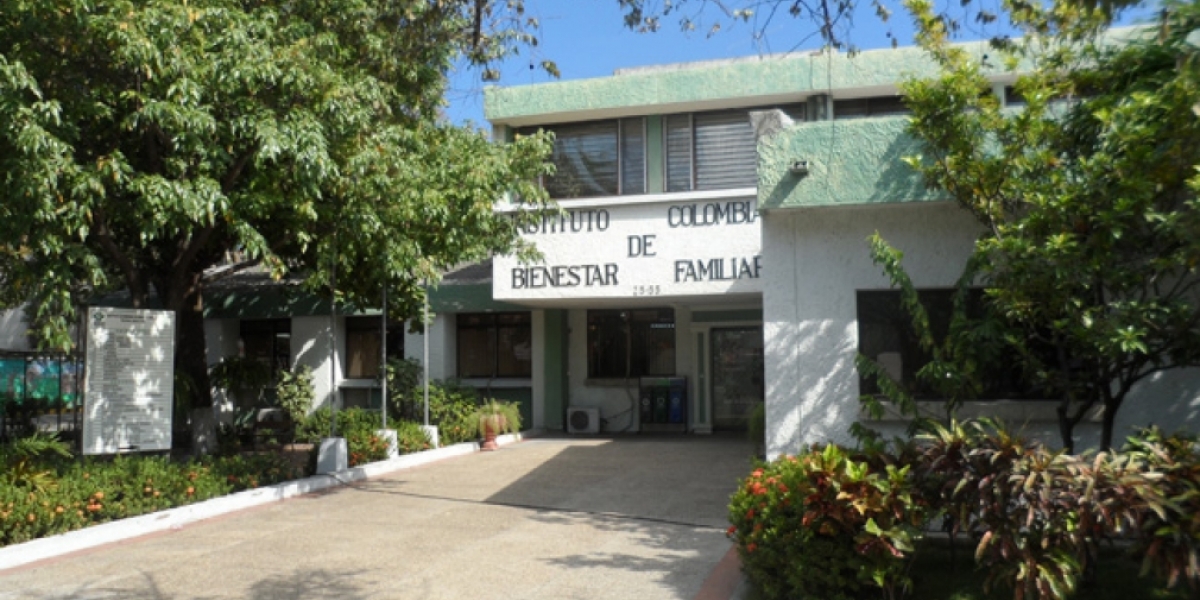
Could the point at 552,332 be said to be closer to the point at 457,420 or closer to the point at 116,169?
the point at 457,420

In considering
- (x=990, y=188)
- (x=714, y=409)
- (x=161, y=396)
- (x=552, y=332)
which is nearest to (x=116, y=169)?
(x=161, y=396)

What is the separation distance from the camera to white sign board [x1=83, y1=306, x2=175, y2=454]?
1162 centimetres

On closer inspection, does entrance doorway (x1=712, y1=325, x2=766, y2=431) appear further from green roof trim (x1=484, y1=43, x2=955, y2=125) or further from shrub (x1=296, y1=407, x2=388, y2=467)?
shrub (x1=296, y1=407, x2=388, y2=467)

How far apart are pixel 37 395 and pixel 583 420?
10.9 m

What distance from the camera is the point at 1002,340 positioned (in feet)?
27.5

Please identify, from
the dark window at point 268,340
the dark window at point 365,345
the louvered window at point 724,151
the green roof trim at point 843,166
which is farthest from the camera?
the dark window at point 268,340

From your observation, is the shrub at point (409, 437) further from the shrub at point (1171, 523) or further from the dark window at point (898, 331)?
the shrub at point (1171, 523)

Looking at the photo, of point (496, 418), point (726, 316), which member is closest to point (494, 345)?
point (496, 418)

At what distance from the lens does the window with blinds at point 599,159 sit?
17688mm

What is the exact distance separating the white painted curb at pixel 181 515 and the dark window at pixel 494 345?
5.08 metres

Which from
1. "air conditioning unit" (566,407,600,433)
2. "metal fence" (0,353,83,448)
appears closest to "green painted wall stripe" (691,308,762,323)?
"air conditioning unit" (566,407,600,433)

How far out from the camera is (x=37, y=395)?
2108cm

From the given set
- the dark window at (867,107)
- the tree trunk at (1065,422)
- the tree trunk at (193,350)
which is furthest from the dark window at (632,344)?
the tree trunk at (1065,422)

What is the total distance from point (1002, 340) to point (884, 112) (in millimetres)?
9265
